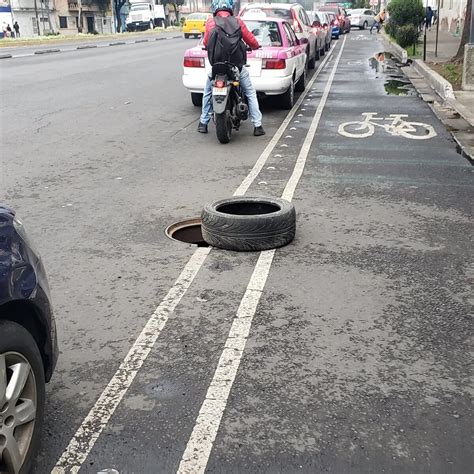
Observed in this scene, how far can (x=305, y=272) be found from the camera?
5.22 meters

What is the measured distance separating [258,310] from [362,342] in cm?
78

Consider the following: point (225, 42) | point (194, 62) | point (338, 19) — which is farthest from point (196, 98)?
point (338, 19)

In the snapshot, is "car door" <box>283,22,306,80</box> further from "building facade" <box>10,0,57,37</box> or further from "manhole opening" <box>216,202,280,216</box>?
"building facade" <box>10,0,57,37</box>

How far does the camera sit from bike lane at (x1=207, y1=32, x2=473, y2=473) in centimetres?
310

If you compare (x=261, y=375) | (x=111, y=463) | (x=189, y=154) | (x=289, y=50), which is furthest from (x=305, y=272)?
(x=289, y=50)

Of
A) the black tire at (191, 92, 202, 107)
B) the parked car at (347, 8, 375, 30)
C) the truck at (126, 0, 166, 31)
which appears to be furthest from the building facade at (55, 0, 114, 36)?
the black tire at (191, 92, 202, 107)

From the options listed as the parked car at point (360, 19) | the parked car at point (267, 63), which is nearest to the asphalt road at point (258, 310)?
the parked car at point (267, 63)

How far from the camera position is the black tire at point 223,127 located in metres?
9.98

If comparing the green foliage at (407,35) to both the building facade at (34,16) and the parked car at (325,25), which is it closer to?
the parked car at (325,25)

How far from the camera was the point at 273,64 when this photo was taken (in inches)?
480

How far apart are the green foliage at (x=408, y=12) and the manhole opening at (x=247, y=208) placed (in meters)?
26.0

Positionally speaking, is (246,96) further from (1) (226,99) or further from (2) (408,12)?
(2) (408,12)

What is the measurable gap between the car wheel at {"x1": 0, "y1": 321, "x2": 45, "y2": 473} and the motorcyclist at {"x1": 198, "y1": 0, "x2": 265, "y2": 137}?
7864mm

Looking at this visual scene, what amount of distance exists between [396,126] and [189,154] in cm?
426
